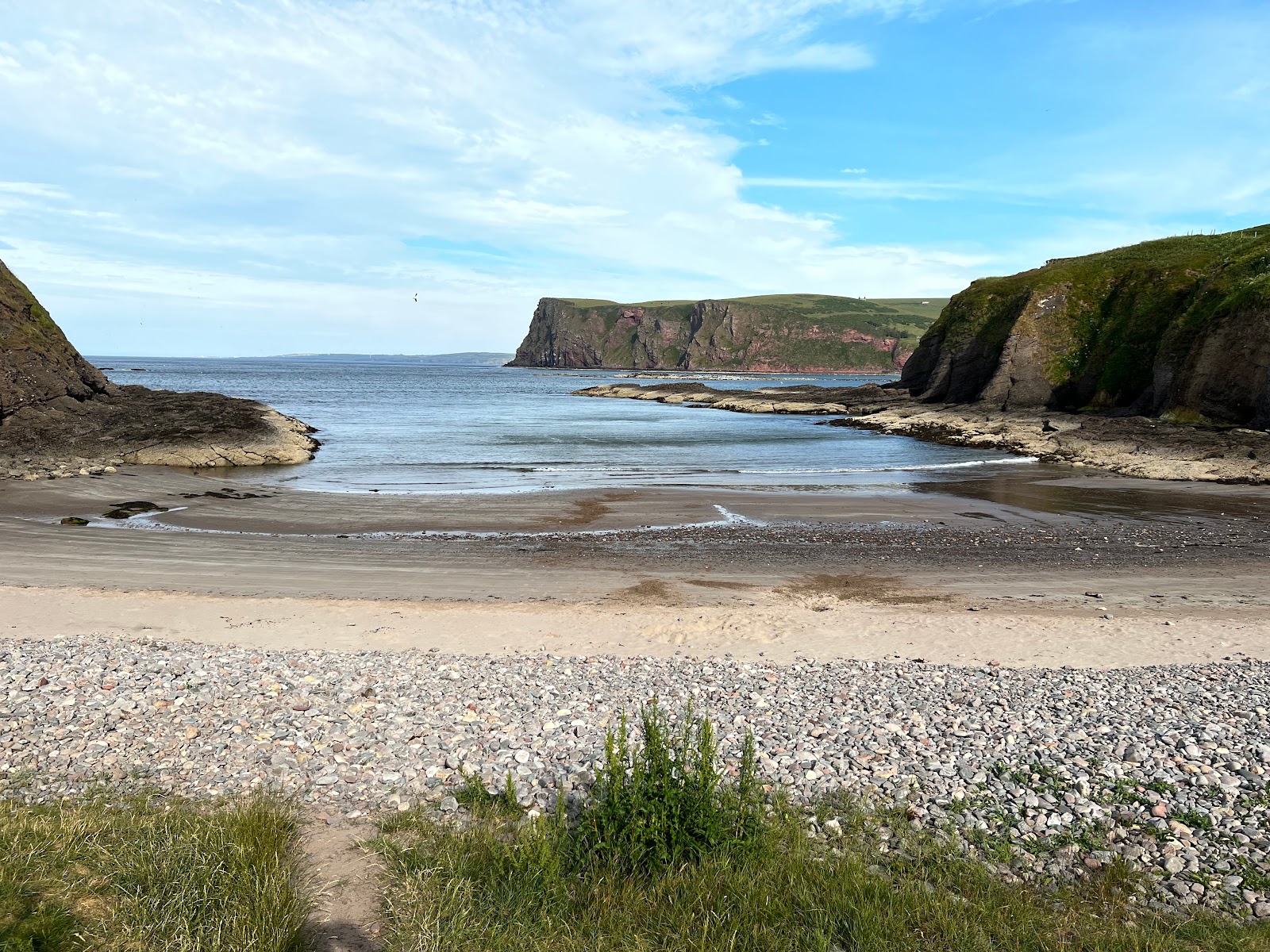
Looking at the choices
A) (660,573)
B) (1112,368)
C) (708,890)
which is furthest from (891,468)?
(708,890)

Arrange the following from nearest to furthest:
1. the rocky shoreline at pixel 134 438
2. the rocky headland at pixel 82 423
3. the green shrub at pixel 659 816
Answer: the green shrub at pixel 659 816 → the rocky shoreline at pixel 134 438 → the rocky headland at pixel 82 423

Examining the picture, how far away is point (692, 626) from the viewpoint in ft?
49.3

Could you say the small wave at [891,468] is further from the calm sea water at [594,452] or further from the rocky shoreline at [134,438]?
the rocky shoreline at [134,438]

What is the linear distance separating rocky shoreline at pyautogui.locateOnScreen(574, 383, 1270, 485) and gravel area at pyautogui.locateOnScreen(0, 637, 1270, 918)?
1181 inches

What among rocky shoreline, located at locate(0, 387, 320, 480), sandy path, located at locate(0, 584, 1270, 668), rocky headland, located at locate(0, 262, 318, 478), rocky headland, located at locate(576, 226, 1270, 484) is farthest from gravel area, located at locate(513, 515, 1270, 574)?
rocky headland, located at locate(0, 262, 318, 478)

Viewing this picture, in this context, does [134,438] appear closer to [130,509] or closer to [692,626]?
[130,509]

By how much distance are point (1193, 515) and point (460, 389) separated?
13170 cm

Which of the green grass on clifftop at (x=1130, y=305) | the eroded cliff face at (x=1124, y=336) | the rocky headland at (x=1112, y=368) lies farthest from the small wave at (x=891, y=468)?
the green grass on clifftop at (x=1130, y=305)

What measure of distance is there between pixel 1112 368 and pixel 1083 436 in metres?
17.3

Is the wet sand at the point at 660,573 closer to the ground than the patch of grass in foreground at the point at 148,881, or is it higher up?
closer to the ground

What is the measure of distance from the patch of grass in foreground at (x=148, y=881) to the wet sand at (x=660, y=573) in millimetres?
6488

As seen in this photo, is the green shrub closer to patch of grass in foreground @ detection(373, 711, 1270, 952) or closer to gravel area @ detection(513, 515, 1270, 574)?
patch of grass in foreground @ detection(373, 711, 1270, 952)

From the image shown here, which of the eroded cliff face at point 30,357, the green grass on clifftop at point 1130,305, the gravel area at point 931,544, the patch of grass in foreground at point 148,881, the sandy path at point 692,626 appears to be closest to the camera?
the patch of grass in foreground at point 148,881

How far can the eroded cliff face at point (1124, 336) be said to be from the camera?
46531mm
